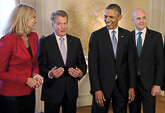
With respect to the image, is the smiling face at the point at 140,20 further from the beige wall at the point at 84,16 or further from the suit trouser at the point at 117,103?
the beige wall at the point at 84,16

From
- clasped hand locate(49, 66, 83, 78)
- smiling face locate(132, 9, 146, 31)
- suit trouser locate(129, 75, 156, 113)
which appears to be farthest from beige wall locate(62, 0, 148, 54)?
clasped hand locate(49, 66, 83, 78)

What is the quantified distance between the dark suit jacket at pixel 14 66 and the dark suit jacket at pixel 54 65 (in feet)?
0.78

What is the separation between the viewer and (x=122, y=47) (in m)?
2.28

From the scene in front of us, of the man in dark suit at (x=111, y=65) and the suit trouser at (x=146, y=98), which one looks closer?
the man in dark suit at (x=111, y=65)

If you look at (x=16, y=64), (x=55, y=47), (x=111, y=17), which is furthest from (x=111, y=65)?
(x=16, y=64)

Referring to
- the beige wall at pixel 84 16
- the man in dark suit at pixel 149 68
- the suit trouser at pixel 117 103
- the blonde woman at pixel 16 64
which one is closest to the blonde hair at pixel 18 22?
the blonde woman at pixel 16 64

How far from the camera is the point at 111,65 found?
226cm

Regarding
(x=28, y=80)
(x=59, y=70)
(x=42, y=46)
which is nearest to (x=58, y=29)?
(x=42, y=46)

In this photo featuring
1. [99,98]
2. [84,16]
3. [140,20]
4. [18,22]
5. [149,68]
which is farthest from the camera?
[84,16]

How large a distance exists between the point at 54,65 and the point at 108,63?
0.59 metres

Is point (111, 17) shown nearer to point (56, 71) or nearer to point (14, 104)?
point (56, 71)

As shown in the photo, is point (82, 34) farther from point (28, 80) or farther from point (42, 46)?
point (28, 80)

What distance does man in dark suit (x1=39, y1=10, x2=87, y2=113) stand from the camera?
7.32 ft

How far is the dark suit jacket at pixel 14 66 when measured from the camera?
6.08ft
